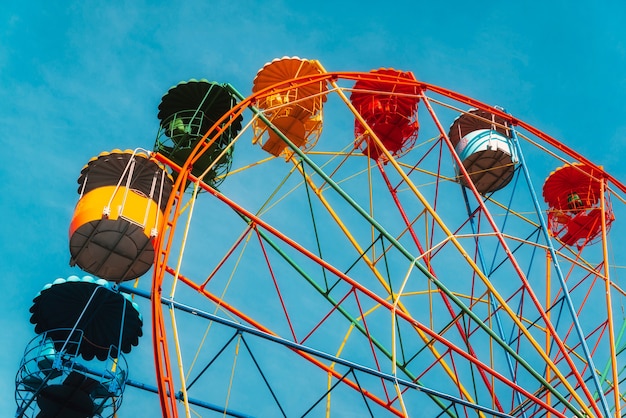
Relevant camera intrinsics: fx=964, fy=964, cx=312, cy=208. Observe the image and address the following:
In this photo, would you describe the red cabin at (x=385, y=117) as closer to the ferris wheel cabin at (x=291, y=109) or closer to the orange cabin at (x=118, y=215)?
the ferris wheel cabin at (x=291, y=109)

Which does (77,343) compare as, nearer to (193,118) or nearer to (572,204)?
(193,118)

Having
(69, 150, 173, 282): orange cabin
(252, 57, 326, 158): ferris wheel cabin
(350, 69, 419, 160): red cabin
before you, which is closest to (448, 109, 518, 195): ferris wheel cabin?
(350, 69, 419, 160): red cabin

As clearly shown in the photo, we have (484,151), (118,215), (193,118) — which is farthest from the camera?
(484,151)

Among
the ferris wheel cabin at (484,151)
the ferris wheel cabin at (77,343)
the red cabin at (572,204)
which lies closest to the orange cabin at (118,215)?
the ferris wheel cabin at (77,343)

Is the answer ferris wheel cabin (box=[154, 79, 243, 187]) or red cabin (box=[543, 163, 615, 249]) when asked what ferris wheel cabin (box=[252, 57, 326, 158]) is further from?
red cabin (box=[543, 163, 615, 249])

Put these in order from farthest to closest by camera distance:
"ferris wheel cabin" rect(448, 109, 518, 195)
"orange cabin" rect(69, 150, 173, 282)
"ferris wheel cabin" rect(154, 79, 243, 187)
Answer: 1. "ferris wheel cabin" rect(448, 109, 518, 195)
2. "ferris wheel cabin" rect(154, 79, 243, 187)
3. "orange cabin" rect(69, 150, 173, 282)

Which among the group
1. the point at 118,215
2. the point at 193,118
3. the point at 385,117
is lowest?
the point at 118,215

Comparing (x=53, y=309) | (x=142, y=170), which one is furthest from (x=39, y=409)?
(x=142, y=170)

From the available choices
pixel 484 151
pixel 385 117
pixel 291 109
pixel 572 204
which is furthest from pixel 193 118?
pixel 572 204

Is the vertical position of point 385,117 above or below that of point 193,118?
above

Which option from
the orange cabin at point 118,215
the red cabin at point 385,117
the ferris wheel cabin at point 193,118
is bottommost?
the orange cabin at point 118,215

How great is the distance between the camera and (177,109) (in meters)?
25.2

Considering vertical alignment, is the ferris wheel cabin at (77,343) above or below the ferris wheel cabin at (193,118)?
below

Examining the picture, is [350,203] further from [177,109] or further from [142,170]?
[177,109]
